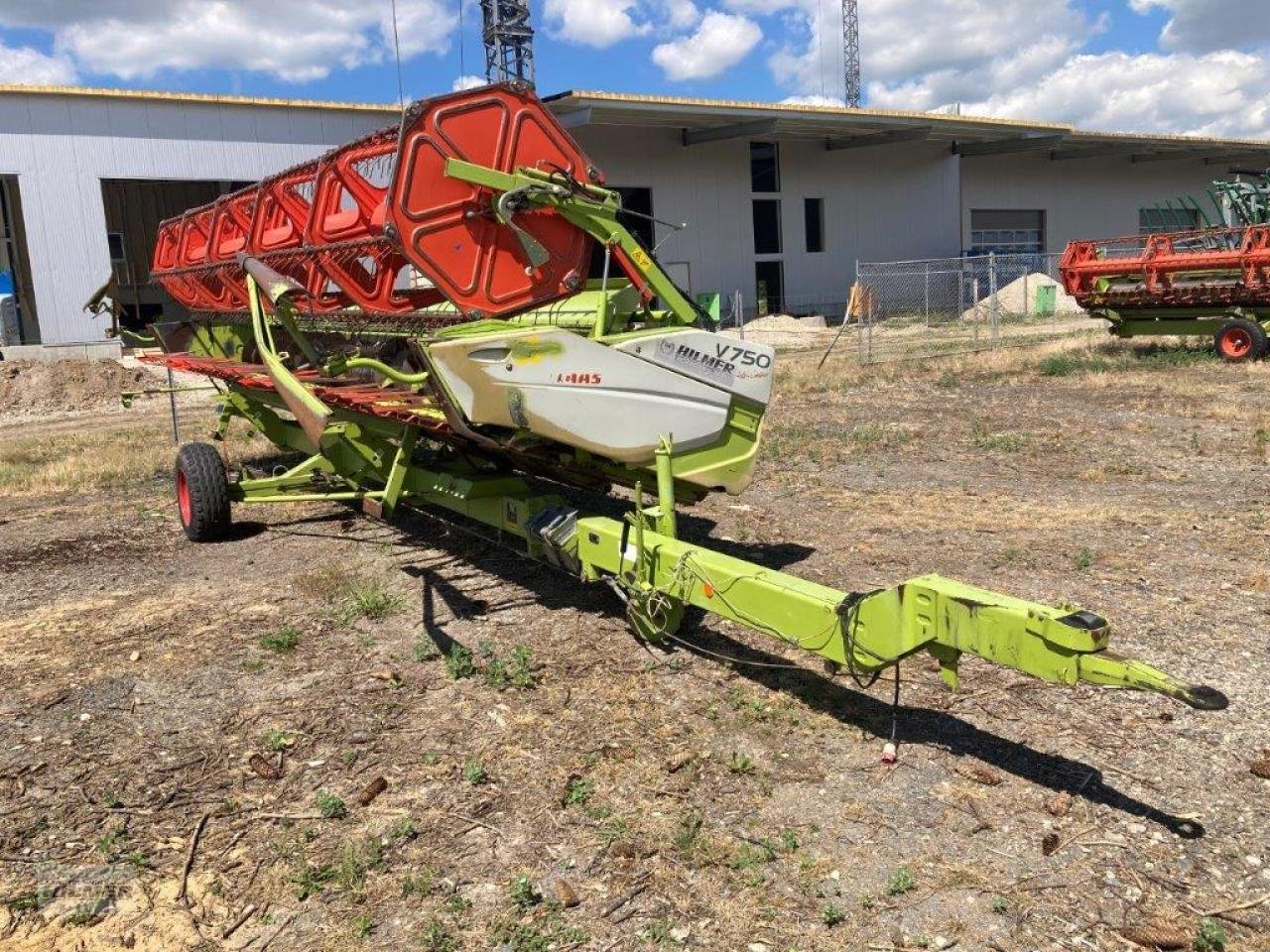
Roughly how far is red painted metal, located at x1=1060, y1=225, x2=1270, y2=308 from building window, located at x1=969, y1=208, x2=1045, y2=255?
930 inches

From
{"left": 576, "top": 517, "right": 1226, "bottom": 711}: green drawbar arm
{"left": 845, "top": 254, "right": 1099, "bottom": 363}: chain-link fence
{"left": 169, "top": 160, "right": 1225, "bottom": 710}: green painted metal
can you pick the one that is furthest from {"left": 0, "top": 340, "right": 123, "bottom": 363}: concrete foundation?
{"left": 576, "top": 517, "right": 1226, "bottom": 711}: green drawbar arm

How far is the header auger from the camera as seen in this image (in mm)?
3666

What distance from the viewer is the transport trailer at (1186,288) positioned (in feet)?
51.0

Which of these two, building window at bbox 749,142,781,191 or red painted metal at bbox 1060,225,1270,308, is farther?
building window at bbox 749,142,781,191

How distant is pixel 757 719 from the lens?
4277 millimetres

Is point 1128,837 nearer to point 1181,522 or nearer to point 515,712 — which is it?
point 515,712

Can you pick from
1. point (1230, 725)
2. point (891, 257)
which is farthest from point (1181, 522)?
point (891, 257)

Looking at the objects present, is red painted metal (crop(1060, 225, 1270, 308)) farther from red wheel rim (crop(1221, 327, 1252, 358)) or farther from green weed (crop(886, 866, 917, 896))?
green weed (crop(886, 866, 917, 896))

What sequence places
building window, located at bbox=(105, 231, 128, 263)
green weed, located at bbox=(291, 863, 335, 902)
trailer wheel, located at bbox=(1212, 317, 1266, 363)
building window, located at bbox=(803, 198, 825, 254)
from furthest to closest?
1. building window, located at bbox=(803, 198, 825, 254)
2. building window, located at bbox=(105, 231, 128, 263)
3. trailer wheel, located at bbox=(1212, 317, 1266, 363)
4. green weed, located at bbox=(291, 863, 335, 902)

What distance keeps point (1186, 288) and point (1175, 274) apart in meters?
0.27

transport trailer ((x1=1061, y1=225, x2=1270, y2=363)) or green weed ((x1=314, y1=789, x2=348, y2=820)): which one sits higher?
transport trailer ((x1=1061, y1=225, x2=1270, y2=363))

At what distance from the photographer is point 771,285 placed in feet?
115

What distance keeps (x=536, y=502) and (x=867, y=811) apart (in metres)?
2.58

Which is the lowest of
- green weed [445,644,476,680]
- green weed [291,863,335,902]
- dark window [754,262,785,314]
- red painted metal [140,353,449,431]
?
green weed [291,863,335,902]
